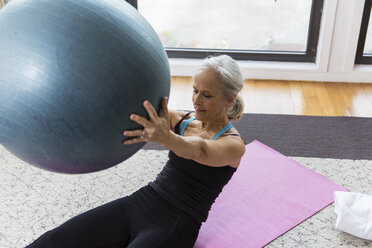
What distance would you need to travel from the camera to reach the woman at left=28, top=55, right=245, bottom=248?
5.69 feet

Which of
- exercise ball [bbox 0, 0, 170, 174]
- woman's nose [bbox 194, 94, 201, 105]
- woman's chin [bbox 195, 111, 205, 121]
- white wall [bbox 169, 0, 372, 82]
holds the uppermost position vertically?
exercise ball [bbox 0, 0, 170, 174]

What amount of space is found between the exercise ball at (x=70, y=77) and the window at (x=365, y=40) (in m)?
2.79

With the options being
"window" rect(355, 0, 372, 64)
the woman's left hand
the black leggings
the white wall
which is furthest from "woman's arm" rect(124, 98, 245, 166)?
"window" rect(355, 0, 372, 64)

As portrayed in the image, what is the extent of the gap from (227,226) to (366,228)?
0.65 m

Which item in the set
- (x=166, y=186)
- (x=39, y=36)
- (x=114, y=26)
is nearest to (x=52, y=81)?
(x=39, y=36)

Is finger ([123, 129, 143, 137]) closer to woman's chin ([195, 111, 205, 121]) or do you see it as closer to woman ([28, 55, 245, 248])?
woman ([28, 55, 245, 248])

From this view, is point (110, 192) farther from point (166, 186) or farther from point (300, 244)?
point (300, 244)

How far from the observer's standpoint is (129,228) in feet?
5.96

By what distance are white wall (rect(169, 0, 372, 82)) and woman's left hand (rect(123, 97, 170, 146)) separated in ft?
8.08

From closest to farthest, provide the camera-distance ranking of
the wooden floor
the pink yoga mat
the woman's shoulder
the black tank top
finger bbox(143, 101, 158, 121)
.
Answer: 1. finger bbox(143, 101, 158, 121)
2. the black tank top
3. the woman's shoulder
4. the pink yoga mat
5. the wooden floor

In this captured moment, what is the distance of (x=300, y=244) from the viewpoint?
2164 millimetres

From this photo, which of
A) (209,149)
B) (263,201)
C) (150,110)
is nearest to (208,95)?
(209,149)

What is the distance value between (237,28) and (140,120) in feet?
9.14

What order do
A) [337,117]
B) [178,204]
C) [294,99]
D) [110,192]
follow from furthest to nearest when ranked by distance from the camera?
[294,99]
[337,117]
[110,192]
[178,204]
